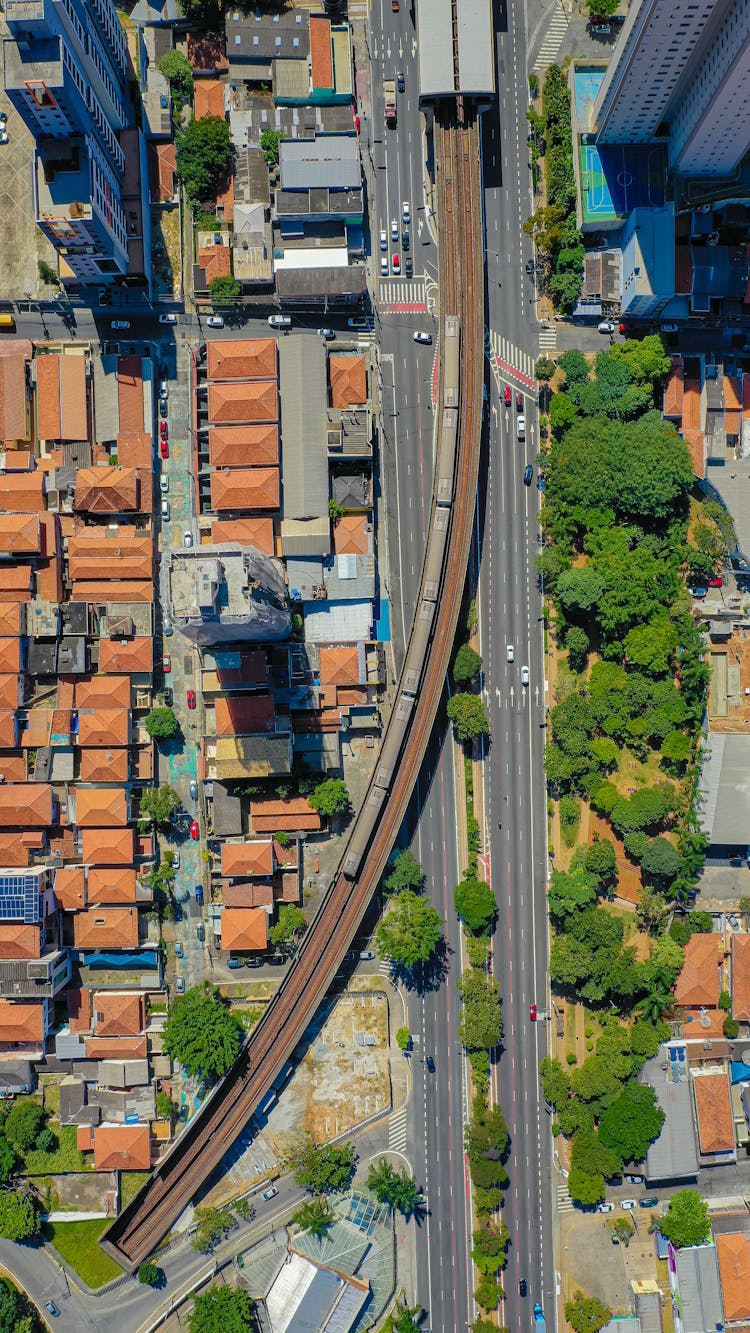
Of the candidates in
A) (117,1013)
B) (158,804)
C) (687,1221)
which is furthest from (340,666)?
(687,1221)

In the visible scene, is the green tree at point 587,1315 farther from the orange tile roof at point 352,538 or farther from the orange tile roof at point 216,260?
the orange tile roof at point 216,260

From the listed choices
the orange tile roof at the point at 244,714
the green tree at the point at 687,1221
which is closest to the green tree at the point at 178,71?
the orange tile roof at the point at 244,714

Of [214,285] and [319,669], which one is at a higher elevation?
[214,285]

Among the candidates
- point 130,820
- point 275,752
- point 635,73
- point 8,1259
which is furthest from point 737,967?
point 635,73

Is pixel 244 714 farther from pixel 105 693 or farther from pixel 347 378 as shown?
pixel 347 378

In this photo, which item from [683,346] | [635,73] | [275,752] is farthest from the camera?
[683,346]

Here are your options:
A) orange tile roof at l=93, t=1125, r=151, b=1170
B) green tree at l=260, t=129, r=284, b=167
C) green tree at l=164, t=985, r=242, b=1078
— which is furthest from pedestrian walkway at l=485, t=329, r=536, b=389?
orange tile roof at l=93, t=1125, r=151, b=1170

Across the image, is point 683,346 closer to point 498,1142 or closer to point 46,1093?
point 498,1142
